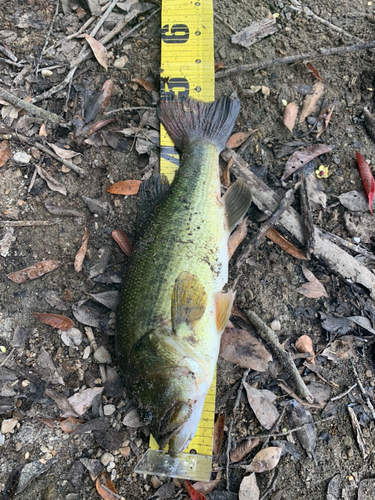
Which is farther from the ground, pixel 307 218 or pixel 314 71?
pixel 314 71

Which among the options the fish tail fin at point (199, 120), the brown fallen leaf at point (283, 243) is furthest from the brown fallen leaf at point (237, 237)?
the fish tail fin at point (199, 120)

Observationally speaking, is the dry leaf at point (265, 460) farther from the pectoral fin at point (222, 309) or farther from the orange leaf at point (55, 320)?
the orange leaf at point (55, 320)

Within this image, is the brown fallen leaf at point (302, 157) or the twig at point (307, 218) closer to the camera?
the twig at point (307, 218)

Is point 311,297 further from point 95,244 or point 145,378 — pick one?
point 95,244

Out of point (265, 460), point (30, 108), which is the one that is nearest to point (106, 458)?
point (265, 460)

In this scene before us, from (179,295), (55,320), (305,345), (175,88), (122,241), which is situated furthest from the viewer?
(175,88)

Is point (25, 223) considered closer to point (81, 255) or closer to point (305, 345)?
point (81, 255)
